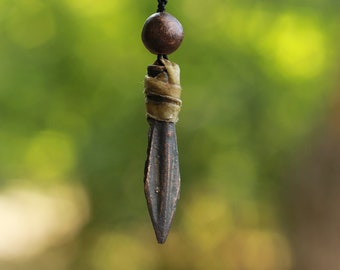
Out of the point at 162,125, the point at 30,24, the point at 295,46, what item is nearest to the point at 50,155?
the point at 30,24

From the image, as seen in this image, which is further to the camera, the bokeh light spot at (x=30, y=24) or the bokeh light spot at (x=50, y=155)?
the bokeh light spot at (x=50, y=155)

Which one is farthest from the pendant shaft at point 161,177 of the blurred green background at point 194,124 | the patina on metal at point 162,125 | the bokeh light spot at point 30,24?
the bokeh light spot at point 30,24

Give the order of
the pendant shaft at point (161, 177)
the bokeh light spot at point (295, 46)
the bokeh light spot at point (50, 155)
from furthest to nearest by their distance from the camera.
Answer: the bokeh light spot at point (50, 155), the bokeh light spot at point (295, 46), the pendant shaft at point (161, 177)

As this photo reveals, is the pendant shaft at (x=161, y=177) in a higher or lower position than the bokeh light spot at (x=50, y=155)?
lower

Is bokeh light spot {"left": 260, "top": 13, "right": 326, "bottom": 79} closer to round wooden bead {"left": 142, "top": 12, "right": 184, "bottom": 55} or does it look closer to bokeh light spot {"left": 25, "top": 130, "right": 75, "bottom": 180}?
bokeh light spot {"left": 25, "top": 130, "right": 75, "bottom": 180}

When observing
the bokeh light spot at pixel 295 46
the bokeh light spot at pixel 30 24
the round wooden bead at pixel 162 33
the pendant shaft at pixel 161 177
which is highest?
the bokeh light spot at pixel 30 24

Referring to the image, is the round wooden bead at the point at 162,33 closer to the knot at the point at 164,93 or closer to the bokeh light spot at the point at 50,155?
the knot at the point at 164,93

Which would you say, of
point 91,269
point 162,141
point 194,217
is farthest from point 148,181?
point 91,269

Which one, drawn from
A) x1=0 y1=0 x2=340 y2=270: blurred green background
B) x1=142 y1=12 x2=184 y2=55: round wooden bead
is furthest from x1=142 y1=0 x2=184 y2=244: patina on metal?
x1=0 y1=0 x2=340 y2=270: blurred green background

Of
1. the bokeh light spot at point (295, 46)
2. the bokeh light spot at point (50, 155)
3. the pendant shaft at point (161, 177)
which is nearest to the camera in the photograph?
the pendant shaft at point (161, 177)
